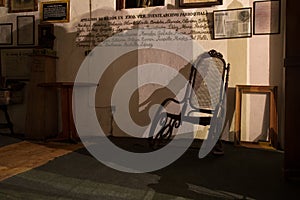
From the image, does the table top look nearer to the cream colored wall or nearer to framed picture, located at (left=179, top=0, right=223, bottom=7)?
the cream colored wall

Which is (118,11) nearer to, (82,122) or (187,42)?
(187,42)

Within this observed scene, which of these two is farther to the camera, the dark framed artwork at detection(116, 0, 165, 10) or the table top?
the dark framed artwork at detection(116, 0, 165, 10)

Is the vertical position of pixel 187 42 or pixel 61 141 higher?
pixel 187 42

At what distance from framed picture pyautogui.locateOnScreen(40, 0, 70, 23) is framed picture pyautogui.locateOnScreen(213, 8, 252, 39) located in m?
2.00

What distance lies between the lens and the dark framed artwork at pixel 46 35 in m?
4.31

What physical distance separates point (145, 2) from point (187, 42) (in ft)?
2.50

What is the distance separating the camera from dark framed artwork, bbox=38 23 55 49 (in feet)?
14.1

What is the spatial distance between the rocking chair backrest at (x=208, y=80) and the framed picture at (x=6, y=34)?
2.74m

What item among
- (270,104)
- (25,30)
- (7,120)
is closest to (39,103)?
(7,120)

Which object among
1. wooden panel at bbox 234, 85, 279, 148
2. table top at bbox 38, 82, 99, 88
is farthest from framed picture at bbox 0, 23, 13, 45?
wooden panel at bbox 234, 85, 279, 148

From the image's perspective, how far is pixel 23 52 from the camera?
4547 mm

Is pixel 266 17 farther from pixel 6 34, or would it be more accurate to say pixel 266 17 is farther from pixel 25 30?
pixel 6 34

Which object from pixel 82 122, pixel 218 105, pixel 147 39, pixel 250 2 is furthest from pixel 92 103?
pixel 250 2

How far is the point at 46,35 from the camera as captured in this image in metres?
4.33
